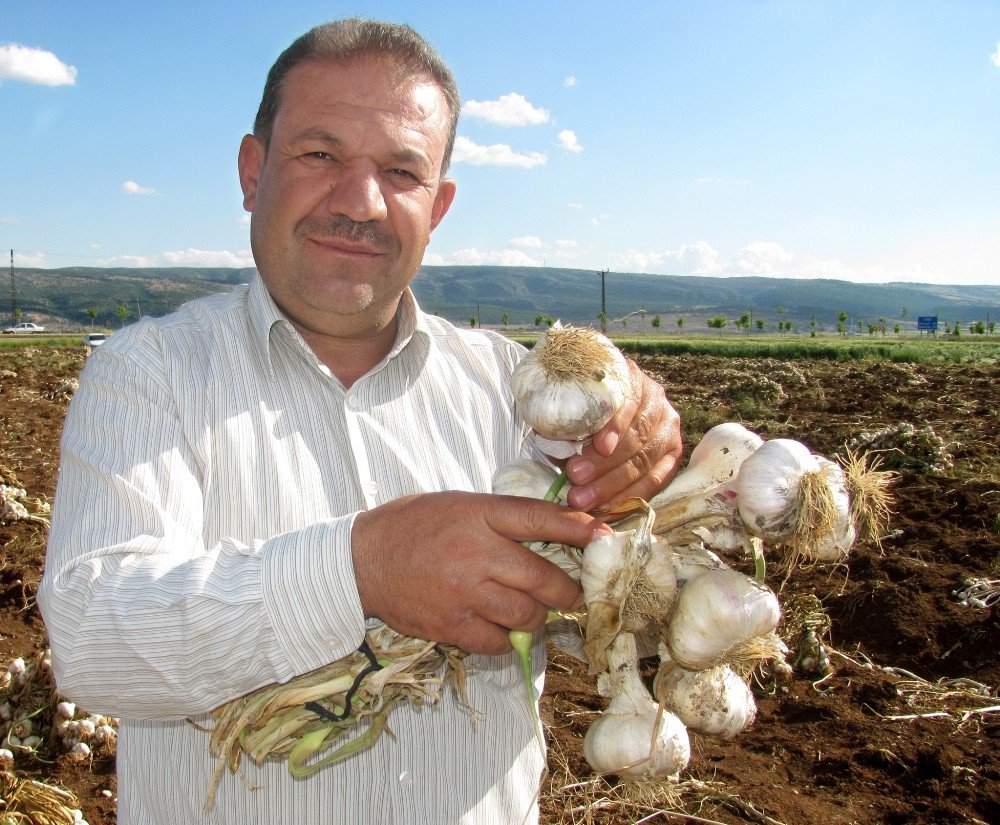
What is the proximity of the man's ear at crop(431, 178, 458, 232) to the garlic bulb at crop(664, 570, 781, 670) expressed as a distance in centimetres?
124

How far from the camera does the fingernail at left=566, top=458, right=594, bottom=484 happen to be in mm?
1578

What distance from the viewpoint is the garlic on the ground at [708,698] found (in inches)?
62.2

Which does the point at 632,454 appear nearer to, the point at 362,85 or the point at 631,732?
the point at 631,732

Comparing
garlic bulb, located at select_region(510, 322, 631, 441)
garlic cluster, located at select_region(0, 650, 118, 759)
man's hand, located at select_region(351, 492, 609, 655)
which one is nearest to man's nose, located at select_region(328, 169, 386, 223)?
garlic bulb, located at select_region(510, 322, 631, 441)

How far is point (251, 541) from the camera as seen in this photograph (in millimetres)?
1566

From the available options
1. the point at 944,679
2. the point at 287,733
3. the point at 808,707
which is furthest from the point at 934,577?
the point at 287,733

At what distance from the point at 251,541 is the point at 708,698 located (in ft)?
3.29

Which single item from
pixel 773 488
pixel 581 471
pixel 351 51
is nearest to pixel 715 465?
pixel 773 488

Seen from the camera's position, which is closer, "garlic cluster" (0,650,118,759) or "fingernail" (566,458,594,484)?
"fingernail" (566,458,594,484)

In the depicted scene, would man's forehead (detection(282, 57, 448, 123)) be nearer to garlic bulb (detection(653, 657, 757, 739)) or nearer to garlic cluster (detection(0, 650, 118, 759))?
garlic bulb (detection(653, 657, 757, 739))

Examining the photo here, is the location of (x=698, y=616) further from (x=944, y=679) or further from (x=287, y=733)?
(x=944, y=679)

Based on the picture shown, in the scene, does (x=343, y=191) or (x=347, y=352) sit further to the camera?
(x=347, y=352)

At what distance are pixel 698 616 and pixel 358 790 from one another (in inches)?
31.9

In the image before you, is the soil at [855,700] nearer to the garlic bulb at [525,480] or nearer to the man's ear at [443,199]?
the garlic bulb at [525,480]
